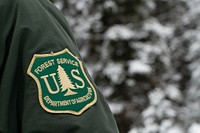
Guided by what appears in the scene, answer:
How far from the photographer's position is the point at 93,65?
14.6 feet

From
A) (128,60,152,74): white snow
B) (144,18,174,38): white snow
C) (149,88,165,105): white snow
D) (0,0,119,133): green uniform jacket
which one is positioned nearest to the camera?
(0,0,119,133): green uniform jacket

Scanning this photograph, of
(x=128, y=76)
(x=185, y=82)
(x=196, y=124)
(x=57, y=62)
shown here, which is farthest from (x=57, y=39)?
(x=185, y=82)

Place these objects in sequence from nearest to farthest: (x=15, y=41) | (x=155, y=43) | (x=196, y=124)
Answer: (x=15, y=41) < (x=196, y=124) < (x=155, y=43)

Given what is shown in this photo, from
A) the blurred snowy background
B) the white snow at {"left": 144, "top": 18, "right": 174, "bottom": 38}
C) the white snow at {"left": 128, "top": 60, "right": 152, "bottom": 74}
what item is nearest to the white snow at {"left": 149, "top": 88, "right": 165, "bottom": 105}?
the blurred snowy background

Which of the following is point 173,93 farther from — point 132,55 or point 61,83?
point 61,83

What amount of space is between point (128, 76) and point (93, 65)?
35 cm

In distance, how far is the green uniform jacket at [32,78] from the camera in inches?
37.2

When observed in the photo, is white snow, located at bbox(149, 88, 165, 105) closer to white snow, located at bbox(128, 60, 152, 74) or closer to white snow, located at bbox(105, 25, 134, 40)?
white snow, located at bbox(128, 60, 152, 74)

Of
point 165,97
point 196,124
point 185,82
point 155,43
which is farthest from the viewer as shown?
point 185,82

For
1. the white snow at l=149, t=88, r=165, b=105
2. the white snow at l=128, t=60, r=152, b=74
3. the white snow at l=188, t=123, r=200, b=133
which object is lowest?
the white snow at l=188, t=123, r=200, b=133

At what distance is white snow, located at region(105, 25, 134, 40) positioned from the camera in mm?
4348

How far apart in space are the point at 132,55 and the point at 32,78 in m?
3.44

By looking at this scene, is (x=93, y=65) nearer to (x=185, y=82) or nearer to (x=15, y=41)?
(x=185, y=82)

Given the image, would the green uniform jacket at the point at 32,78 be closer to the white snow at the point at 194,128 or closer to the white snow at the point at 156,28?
the white snow at the point at 194,128
